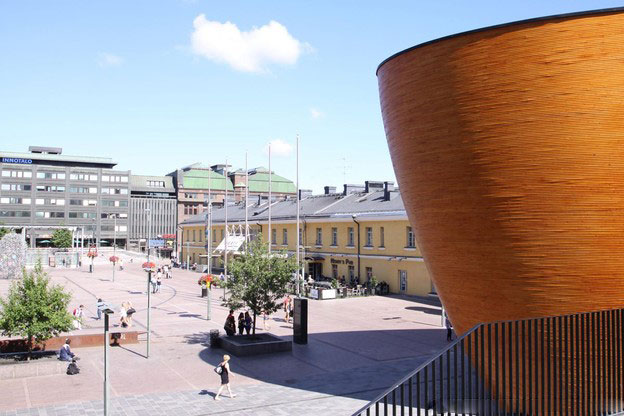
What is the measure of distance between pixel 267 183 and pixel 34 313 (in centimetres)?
11954

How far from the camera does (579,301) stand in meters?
11.2

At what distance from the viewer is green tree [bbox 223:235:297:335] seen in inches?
886

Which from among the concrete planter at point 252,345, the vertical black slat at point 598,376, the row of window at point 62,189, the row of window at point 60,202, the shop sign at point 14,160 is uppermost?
the shop sign at point 14,160

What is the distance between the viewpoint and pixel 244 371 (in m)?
19.3

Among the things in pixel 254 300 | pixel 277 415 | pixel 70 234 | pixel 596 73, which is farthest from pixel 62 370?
pixel 70 234

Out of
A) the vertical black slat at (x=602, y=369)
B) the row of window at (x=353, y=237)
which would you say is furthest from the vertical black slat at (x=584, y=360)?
the row of window at (x=353, y=237)

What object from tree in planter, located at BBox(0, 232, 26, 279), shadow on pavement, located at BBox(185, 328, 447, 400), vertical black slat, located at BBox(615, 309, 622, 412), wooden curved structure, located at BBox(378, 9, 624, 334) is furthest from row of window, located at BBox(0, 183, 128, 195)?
vertical black slat, located at BBox(615, 309, 622, 412)

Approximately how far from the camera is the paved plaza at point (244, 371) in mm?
15195

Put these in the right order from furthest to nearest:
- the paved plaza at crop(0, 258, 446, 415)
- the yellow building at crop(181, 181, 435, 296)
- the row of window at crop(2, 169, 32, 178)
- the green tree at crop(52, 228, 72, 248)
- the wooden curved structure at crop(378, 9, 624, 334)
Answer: the row of window at crop(2, 169, 32, 178) → the green tree at crop(52, 228, 72, 248) → the yellow building at crop(181, 181, 435, 296) → the paved plaza at crop(0, 258, 446, 415) → the wooden curved structure at crop(378, 9, 624, 334)

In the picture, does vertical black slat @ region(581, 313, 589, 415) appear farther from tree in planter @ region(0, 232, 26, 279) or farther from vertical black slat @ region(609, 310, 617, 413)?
tree in planter @ region(0, 232, 26, 279)

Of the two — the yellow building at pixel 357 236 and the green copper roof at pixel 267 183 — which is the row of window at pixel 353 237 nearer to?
the yellow building at pixel 357 236

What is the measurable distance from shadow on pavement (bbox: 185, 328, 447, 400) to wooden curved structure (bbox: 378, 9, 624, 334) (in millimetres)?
5942

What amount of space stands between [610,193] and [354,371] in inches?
435

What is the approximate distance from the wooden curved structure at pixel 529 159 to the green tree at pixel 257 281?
10.9 m
